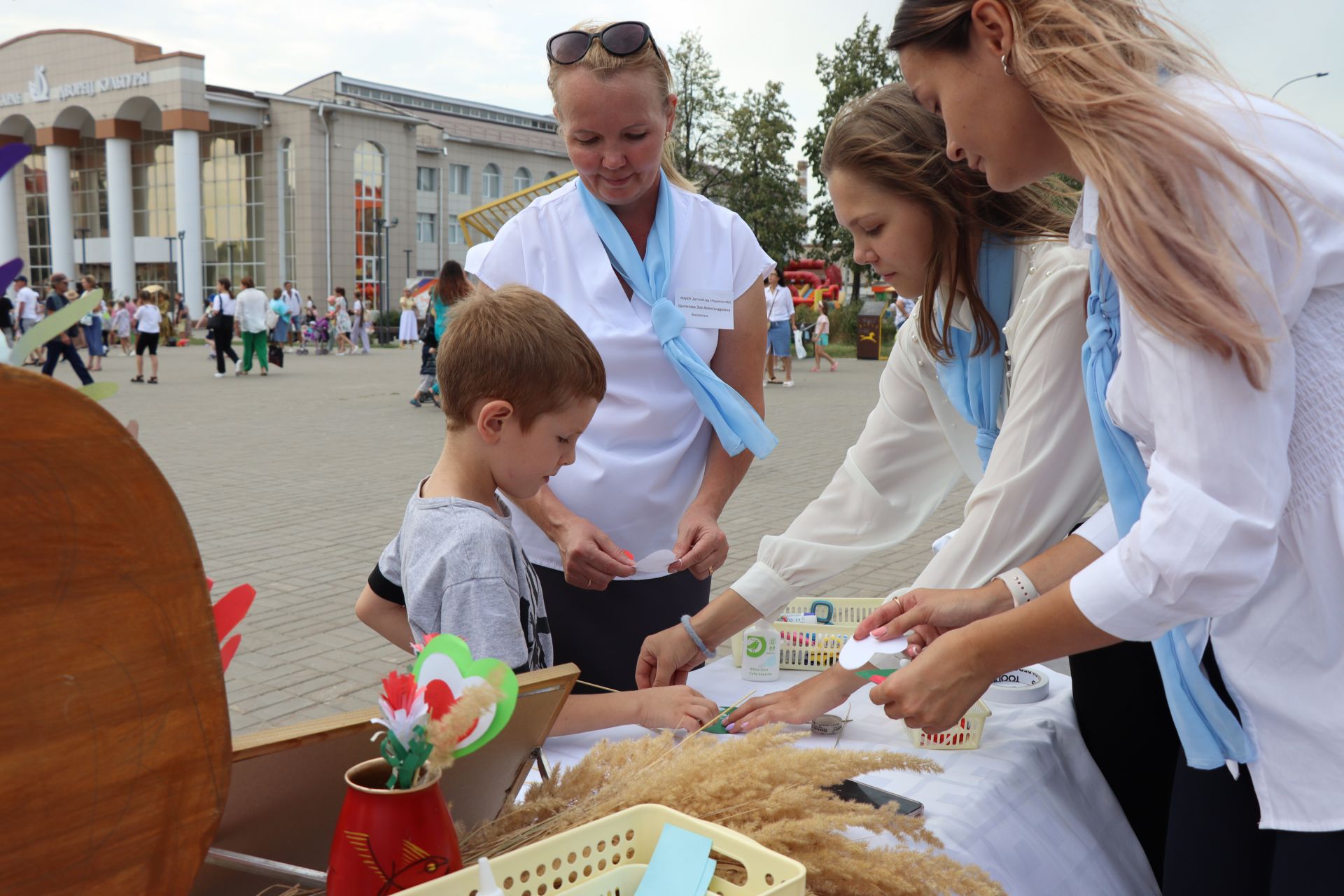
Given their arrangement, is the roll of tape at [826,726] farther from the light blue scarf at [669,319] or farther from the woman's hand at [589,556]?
the light blue scarf at [669,319]

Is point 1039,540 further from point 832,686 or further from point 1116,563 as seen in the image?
point 1116,563

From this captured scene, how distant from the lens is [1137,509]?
1.19 metres

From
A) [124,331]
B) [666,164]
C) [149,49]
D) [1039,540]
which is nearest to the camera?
[1039,540]

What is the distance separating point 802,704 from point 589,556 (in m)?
0.45

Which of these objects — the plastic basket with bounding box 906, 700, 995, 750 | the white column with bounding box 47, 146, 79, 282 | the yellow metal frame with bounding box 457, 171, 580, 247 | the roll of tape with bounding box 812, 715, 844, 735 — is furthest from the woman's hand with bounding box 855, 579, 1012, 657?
the white column with bounding box 47, 146, 79, 282

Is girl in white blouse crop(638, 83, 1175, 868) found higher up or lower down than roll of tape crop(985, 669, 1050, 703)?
higher up

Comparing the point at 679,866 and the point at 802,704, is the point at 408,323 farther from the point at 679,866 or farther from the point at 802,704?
the point at 679,866

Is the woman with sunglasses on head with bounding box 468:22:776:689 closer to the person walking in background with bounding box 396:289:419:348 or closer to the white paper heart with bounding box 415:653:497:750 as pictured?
the white paper heart with bounding box 415:653:497:750

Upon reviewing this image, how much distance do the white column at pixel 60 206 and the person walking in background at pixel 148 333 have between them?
3102 centimetres

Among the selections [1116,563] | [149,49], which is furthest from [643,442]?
[149,49]

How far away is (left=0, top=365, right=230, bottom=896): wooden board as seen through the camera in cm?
60

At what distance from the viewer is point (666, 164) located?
7.66 feet

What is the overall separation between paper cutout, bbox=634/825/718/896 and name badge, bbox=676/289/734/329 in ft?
4.28

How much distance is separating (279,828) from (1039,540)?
3.77 feet
